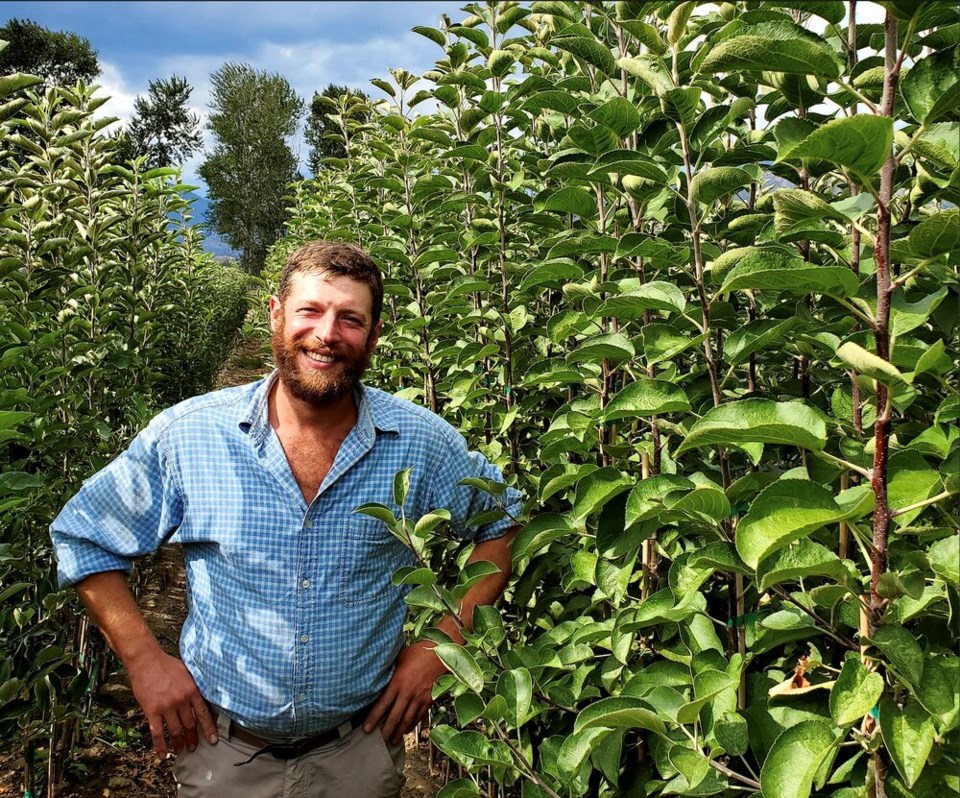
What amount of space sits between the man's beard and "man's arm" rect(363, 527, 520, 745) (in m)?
0.61

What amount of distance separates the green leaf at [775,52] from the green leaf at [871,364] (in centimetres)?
35

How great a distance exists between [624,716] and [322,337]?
57.6 inches

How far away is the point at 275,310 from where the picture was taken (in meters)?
2.60

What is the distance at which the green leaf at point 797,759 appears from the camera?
105 cm

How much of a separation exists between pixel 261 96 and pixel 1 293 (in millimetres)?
40840

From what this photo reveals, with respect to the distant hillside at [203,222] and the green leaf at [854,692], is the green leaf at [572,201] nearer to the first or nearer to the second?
the green leaf at [854,692]

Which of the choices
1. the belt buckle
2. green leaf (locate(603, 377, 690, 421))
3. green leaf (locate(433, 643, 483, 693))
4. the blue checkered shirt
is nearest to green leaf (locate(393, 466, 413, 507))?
the blue checkered shirt

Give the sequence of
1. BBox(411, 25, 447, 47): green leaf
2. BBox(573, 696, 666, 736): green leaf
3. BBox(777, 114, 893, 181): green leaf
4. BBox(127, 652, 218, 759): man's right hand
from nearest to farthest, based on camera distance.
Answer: BBox(777, 114, 893, 181): green leaf
BBox(573, 696, 666, 736): green leaf
BBox(127, 652, 218, 759): man's right hand
BBox(411, 25, 447, 47): green leaf

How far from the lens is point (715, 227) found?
1679mm

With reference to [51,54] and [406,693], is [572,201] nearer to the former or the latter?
[406,693]

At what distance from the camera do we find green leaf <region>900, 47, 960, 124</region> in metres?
0.97

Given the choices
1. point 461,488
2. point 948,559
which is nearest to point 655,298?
point 948,559

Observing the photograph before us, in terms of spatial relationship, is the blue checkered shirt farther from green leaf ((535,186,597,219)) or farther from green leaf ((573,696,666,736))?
green leaf ((573,696,666,736))

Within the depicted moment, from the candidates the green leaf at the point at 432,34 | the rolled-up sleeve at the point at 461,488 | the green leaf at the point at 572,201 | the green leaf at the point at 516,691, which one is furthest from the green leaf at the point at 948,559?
the green leaf at the point at 432,34
